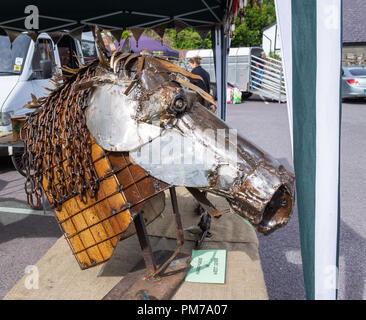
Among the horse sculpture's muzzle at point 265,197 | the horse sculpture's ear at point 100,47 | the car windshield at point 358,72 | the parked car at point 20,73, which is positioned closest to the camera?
the horse sculpture's muzzle at point 265,197

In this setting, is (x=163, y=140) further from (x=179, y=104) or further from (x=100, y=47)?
(x=100, y=47)

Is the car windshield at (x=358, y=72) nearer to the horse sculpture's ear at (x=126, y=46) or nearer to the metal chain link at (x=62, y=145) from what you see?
the horse sculpture's ear at (x=126, y=46)

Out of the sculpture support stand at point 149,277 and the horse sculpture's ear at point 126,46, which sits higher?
the horse sculpture's ear at point 126,46

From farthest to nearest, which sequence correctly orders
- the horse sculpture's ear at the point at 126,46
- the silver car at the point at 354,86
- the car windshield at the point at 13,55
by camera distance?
the silver car at the point at 354,86 → the car windshield at the point at 13,55 → the horse sculpture's ear at the point at 126,46

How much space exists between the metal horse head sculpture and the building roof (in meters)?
22.9

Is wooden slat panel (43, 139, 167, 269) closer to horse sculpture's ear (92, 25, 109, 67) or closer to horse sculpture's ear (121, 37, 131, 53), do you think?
horse sculpture's ear (92, 25, 109, 67)

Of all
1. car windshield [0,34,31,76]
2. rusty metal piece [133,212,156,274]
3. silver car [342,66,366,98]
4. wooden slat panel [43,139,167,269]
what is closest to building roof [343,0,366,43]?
silver car [342,66,366,98]

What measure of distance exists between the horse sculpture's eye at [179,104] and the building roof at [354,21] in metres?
22.9

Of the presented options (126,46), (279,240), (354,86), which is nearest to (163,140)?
(126,46)

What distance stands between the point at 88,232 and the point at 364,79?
11473 mm

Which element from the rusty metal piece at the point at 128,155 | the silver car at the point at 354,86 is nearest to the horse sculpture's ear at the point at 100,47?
the rusty metal piece at the point at 128,155

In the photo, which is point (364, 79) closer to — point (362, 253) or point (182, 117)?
point (362, 253)

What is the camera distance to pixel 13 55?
16.8 ft

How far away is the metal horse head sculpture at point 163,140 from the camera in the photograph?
3.75ft
